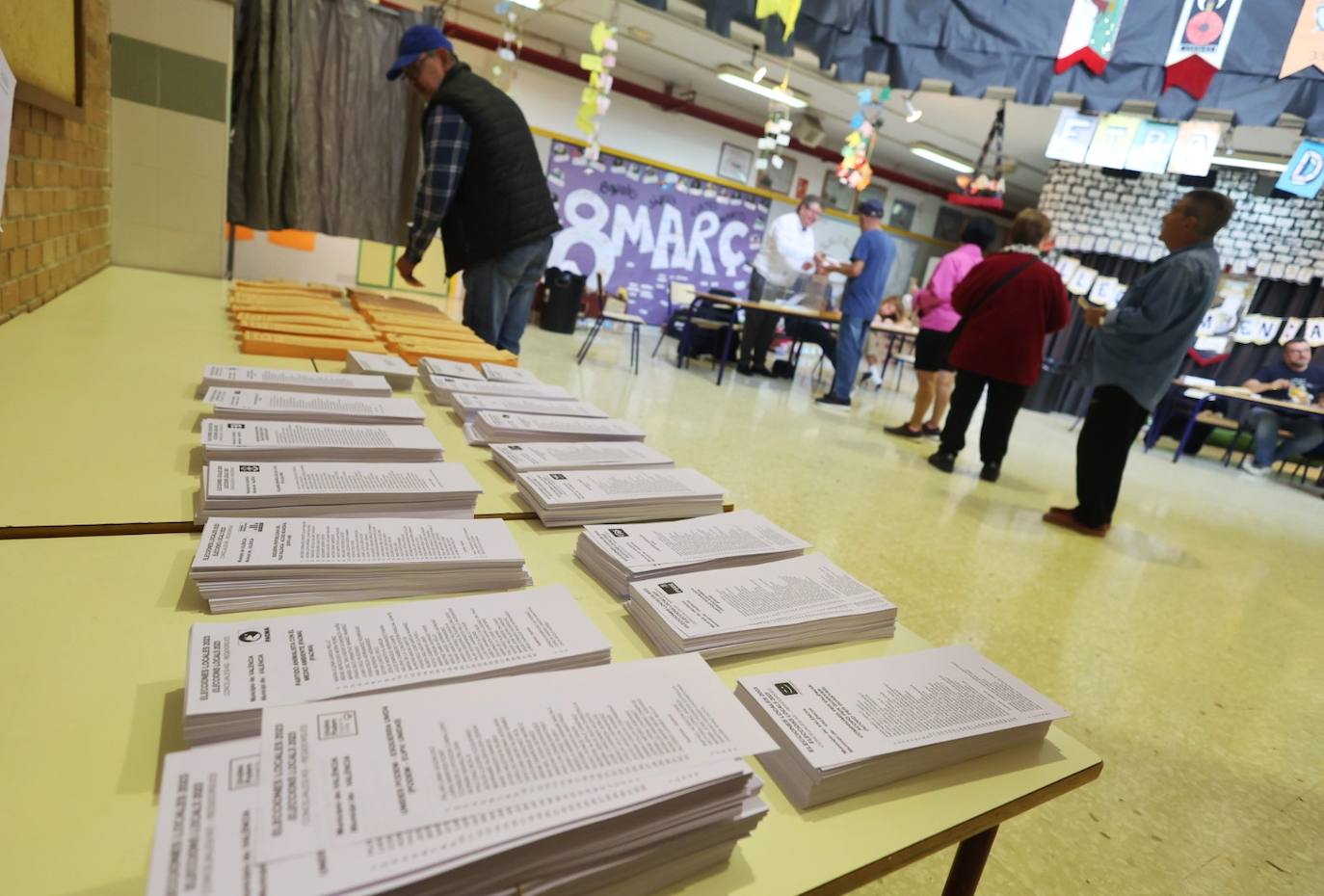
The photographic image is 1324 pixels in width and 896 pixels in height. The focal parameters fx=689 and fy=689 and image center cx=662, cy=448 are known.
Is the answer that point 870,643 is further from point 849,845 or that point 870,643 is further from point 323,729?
point 323,729

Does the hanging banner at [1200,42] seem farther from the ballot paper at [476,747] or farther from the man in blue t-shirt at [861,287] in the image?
the man in blue t-shirt at [861,287]

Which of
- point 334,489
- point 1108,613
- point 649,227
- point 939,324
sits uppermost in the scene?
point 649,227

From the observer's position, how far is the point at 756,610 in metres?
0.82

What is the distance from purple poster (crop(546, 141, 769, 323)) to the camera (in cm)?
838

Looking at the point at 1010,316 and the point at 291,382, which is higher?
the point at 1010,316

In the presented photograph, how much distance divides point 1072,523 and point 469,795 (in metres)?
3.58

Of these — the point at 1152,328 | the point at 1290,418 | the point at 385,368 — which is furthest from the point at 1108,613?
the point at 1290,418

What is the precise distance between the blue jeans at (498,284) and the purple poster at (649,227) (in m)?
5.62

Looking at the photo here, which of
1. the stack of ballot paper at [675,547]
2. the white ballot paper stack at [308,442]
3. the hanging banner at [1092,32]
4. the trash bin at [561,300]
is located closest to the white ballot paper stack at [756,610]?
the stack of ballot paper at [675,547]

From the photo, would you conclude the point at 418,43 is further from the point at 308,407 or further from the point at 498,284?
the point at 308,407

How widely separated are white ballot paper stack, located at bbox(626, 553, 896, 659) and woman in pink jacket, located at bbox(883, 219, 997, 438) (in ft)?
12.5

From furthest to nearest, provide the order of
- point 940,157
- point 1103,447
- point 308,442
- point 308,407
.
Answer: point 940,157 < point 1103,447 < point 308,407 < point 308,442

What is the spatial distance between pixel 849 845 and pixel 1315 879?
57.3 inches

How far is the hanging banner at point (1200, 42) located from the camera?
59.9 inches
